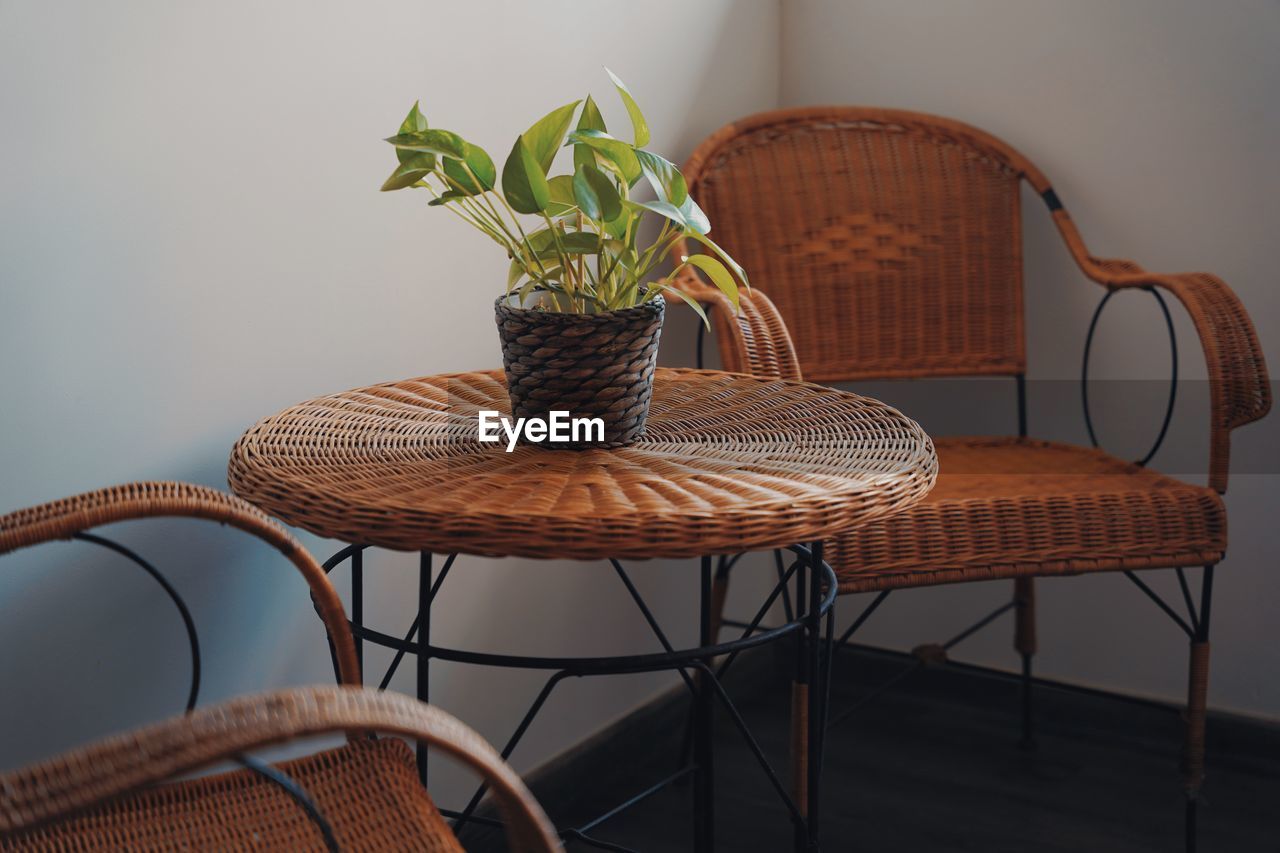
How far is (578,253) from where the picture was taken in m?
1.07

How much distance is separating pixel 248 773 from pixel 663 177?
567 mm

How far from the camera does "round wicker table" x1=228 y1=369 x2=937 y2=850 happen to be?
86 centimetres

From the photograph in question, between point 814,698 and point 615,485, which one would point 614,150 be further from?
point 814,698

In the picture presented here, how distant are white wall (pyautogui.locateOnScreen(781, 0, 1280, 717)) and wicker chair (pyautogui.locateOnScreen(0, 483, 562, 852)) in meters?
1.36

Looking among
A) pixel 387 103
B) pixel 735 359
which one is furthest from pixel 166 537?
pixel 735 359

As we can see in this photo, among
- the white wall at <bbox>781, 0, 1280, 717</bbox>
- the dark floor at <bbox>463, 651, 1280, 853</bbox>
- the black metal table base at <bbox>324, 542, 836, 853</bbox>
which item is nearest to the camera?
the black metal table base at <bbox>324, 542, 836, 853</bbox>

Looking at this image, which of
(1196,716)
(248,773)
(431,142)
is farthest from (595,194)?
(1196,716)

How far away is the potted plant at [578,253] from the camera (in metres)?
1.01

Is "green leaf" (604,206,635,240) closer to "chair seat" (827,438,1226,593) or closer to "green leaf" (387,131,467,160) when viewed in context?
"green leaf" (387,131,467,160)

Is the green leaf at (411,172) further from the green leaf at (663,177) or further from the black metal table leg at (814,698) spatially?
the black metal table leg at (814,698)

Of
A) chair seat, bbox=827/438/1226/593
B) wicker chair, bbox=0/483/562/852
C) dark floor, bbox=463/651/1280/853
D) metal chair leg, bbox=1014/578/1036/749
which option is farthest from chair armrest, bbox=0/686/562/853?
metal chair leg, bbox=1014/578/1036/749

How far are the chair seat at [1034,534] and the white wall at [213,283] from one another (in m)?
0.50

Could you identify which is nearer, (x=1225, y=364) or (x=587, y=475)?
(x=587, y=475)

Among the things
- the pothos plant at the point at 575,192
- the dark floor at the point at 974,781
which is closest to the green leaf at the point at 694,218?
the pothos plant at the point at 575,192
